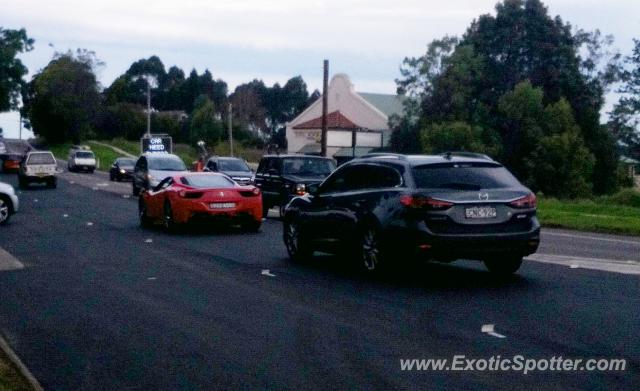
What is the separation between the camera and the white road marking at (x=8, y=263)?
15281 mm

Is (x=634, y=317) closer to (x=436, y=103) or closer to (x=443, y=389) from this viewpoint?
(x=443, y=389)

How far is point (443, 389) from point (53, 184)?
43032 millimetres

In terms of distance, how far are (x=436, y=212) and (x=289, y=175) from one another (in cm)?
1378

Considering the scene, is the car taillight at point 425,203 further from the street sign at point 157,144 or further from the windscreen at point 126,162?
the windscreen at point 126,162

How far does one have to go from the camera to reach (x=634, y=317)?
1012 cm

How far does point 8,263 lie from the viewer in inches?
621

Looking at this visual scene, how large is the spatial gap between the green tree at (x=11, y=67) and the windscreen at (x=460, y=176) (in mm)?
92276

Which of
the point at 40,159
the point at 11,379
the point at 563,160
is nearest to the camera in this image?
the point at 11,379

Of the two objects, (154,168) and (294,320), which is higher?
(154,168)

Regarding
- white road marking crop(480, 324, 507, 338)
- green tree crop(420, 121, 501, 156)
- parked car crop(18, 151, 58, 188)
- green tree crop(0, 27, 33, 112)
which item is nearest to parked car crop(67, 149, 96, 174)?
green tree crop(420, 121, 501, 156)

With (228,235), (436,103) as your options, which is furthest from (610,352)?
(436,103)

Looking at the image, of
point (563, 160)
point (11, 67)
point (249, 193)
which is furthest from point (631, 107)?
point (11, 67)

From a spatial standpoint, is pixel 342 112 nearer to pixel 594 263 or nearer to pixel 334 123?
pixel 334 123

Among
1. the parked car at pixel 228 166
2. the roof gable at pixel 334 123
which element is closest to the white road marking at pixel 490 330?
the parked car at pixel 228 166
